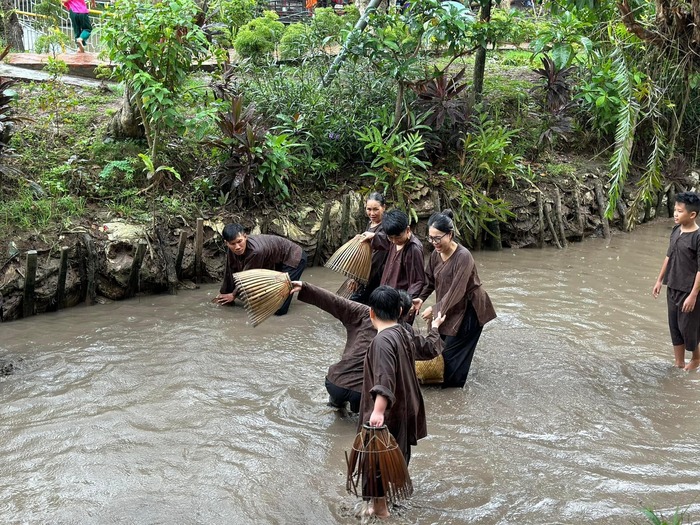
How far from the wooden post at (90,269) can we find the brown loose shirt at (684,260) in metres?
5.77

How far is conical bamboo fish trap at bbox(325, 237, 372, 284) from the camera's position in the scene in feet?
21.1

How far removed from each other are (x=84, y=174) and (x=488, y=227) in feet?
18.2

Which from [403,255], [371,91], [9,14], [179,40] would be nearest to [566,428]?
[403,255]

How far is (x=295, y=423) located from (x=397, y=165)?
5300 mm

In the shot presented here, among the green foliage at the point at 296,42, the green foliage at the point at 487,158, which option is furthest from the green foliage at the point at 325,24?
the green foliage at the point at 487,158

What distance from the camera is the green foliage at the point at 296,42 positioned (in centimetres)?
1105

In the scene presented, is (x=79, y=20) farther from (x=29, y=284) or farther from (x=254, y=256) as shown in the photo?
(x=254, y=256)

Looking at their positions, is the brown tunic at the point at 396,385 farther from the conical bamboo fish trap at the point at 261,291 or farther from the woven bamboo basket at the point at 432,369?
the woven bamboo basket at the point at 432,369

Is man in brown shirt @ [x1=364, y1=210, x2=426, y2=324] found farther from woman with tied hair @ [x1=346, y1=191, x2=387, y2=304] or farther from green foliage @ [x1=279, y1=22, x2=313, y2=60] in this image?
green foliage @ [x1=279, y1=22, x2=313, y2=60]

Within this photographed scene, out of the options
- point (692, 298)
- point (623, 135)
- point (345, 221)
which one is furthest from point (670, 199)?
point (692, 298)

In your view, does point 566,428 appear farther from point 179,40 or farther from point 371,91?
point 371,91

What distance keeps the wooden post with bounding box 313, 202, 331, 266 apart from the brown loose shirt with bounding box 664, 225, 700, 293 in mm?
4513

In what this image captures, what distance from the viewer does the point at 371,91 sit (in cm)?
1073

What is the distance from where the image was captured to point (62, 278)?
739cm
